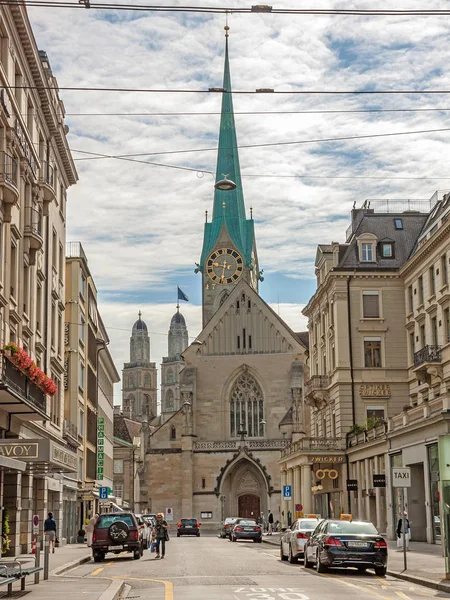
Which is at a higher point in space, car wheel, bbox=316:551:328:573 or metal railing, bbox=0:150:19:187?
metal railing, bbox=0:150:19:187

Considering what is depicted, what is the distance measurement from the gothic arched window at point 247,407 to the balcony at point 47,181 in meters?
43.8

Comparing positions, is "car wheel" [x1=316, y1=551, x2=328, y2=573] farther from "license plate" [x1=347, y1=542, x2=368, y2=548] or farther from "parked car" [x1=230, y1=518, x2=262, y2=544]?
"parked car" [x1=230, y1=518, x2=262, y2=544]

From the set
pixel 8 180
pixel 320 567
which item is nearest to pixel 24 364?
pixel 8 180

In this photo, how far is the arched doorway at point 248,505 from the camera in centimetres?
7894

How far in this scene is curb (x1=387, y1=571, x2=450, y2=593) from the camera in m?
18.5

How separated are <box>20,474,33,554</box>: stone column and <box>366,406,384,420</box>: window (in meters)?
22.2

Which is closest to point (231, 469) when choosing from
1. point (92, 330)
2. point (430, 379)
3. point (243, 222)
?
point (92, 330)

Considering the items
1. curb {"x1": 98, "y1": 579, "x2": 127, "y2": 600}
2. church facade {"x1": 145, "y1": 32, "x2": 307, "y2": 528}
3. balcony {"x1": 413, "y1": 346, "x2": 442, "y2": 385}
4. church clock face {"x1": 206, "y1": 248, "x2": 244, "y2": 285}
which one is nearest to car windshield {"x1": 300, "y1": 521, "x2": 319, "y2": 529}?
curb {"x1": 98, "y1": 579, "x2": 127, "y2": 600}

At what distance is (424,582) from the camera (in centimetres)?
1988

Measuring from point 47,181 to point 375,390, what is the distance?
2197cm

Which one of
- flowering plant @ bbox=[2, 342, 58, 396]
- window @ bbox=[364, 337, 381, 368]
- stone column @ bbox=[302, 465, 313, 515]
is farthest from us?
stone column @ bbox=[302, 465, 313, 515]

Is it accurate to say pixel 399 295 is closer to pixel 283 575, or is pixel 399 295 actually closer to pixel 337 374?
pixel 337 374

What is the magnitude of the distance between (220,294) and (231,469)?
33242mm

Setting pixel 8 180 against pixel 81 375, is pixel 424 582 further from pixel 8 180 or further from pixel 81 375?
pixel 81 375
